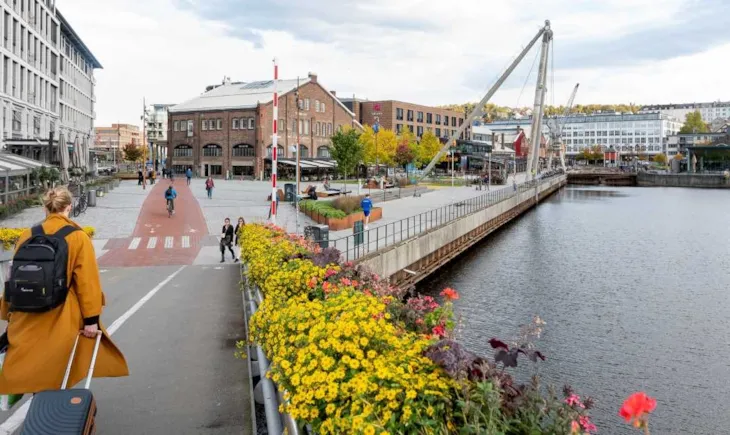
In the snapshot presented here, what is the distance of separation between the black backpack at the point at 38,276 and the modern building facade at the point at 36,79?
38899mm

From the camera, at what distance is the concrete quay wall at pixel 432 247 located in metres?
24.3

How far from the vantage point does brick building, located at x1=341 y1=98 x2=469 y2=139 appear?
397 ft

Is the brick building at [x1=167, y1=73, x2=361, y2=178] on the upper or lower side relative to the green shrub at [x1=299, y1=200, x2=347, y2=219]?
upper

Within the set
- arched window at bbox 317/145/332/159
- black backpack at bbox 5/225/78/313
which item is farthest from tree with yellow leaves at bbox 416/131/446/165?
black backpack at bbox 5/225/78/313

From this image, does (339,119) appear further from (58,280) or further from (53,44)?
(58,280)

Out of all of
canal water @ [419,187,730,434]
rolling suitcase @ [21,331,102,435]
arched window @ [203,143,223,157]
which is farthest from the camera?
arched window @ [203,143,223,157]

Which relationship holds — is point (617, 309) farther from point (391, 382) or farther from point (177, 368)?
point (391, 382)

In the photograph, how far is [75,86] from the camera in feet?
267

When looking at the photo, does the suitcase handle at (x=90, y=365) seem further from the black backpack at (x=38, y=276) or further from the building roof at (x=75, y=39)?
the building roof at (x=75, y=39)

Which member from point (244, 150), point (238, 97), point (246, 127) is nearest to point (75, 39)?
point (238, 97)

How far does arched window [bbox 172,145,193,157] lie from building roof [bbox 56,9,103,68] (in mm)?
17696

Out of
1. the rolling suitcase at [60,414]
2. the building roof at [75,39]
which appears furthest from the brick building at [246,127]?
the rolling suitcase at [60,414]

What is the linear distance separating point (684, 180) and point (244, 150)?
288 feet

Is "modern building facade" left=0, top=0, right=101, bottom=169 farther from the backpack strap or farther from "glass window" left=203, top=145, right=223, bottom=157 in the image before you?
the backpack strap
